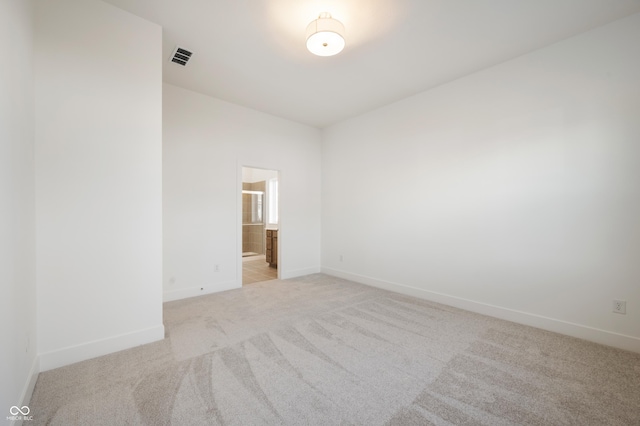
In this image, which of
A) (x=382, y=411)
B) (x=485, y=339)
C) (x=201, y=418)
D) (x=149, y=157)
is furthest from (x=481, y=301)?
(x=149, y=157)

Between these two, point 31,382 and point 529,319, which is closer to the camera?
point 31,382

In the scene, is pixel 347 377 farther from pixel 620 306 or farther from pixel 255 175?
pixel 255 175

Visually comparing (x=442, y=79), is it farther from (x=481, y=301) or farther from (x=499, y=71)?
(x=481, y=301)

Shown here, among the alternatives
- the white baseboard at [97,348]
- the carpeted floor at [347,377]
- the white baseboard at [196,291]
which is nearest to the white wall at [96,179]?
the white baseboard at [97,348]

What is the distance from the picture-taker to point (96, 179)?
7.20 ft

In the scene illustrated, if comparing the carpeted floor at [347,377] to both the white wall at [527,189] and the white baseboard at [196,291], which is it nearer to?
the white wall at [527,189]

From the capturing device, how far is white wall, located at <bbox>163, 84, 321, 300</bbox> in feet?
12.2

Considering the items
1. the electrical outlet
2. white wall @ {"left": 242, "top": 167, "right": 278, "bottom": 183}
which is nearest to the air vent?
white wall @ {"left": 242, "top": 167, "right": 278, "bottom": 183}

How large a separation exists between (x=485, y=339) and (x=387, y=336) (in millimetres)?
972

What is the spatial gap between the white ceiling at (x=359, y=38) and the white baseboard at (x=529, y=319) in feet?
9.77

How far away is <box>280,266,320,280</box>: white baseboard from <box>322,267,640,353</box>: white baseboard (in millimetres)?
1520

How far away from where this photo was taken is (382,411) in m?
1.62

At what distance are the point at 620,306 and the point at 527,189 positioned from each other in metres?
1.33

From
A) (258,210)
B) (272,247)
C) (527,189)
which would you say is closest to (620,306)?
(527,189)
